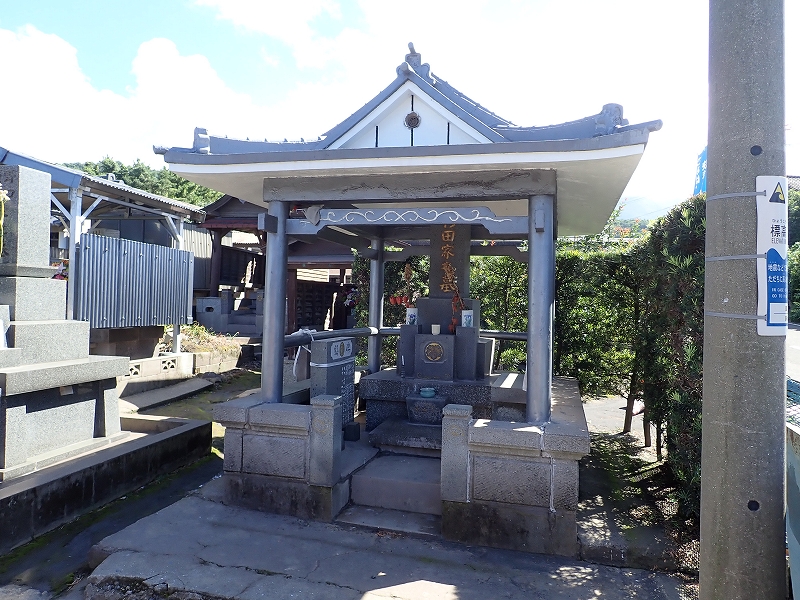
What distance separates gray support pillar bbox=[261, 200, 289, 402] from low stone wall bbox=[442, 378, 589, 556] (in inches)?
86.3

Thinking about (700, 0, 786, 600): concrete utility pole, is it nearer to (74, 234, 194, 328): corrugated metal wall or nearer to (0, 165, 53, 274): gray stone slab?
(0, 165, 53, 274): gray stone slab

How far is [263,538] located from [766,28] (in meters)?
5.28

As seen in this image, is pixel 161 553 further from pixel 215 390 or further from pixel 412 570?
pixel 215 390

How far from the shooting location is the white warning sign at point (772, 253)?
246 cm

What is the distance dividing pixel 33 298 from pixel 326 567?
5201 mm

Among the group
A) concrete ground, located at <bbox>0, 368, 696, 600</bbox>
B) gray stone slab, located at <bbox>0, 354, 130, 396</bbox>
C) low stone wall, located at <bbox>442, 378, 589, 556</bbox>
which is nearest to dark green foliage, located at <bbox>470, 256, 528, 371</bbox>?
concrete ground, located at <bbox>0, 368, 696, 600</bbox>

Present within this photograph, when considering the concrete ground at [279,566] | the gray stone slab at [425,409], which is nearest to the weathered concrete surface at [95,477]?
the concrete ground at [279,566]

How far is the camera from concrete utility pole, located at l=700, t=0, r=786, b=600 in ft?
8.06

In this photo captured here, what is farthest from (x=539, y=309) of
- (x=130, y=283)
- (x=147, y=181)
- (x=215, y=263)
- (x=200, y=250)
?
(x=147, y=181)

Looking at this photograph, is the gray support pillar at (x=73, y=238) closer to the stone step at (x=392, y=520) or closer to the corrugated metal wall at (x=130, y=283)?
the corrugated metal wall at (x=130, y=283)

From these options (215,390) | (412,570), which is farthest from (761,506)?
Result: (215,390)

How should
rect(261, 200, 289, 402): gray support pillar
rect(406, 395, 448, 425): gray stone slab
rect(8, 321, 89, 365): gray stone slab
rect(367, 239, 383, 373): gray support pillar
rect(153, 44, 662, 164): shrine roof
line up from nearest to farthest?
rect(153, 44, 662, 164): shrine roof, rect(261, 200, 289, 402): gray support pillar, rect(8, 321, 89, 365): gray stone slab, rect(406, 395, 448, 425): gray stone slab, rect(367, 239, 383, 373): gray support pillar

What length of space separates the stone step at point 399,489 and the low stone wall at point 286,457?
0.56ft

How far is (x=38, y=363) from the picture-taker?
6395 millimetres
